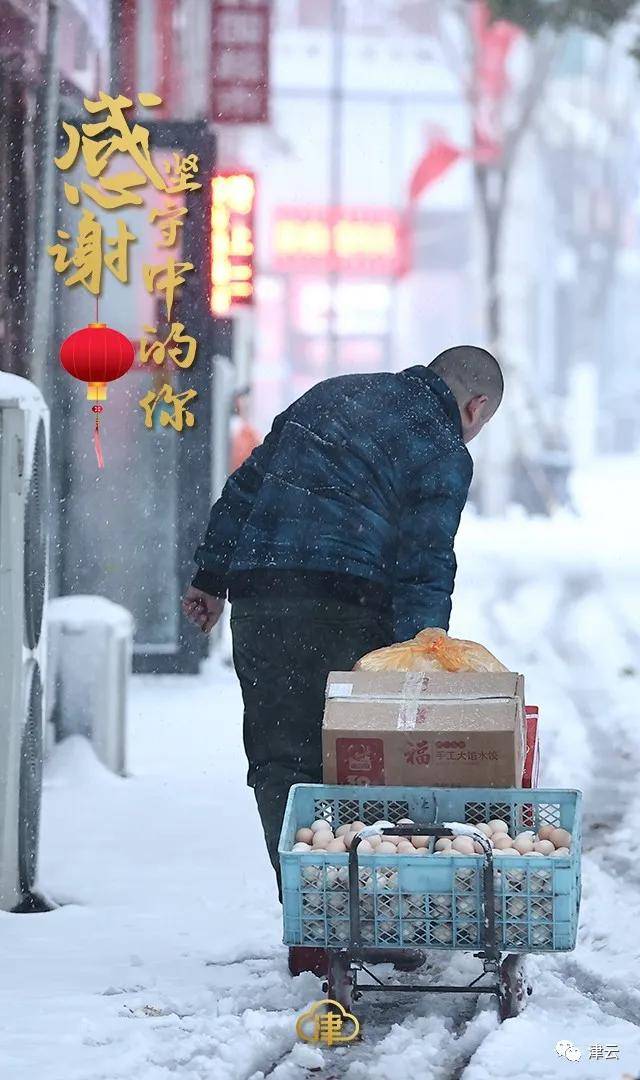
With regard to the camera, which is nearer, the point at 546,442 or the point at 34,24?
the point at 34,24

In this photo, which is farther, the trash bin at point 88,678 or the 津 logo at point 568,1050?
the trash bin at point 88,678

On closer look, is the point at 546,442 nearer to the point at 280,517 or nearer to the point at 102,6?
the point at 102,6

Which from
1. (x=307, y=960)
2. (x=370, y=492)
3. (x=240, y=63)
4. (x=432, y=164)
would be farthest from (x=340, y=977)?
(x=432, y=164)

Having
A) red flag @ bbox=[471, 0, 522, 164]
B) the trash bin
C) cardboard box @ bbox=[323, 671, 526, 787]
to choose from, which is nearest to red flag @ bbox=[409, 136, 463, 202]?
red flag @ bbox=[471, 0, 522, 164]

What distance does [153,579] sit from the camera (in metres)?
13.6

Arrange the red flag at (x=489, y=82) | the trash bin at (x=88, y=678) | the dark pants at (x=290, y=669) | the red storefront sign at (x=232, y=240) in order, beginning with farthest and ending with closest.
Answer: the red flag at (x=489, y=82) → the red storefront sign at (x=232, y=240) → the trash bin at (x=88, y=678) → the dark pants at (x=290, y=669)

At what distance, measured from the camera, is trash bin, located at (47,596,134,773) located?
918 cm

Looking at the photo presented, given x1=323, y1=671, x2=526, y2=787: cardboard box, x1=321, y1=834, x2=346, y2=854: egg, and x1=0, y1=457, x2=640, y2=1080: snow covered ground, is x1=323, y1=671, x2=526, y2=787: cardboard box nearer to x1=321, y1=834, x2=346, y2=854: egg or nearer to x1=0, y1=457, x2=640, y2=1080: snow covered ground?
x1=321, y1=834, x2=346, y2=854: egg

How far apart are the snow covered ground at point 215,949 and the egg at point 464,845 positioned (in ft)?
1.71

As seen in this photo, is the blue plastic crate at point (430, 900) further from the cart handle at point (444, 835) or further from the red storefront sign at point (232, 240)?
the red storefront sign at point (232, 240)

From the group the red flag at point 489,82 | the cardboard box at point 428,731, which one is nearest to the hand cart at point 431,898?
the cardboard box at point 428,731

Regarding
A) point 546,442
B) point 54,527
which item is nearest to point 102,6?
point 54,527

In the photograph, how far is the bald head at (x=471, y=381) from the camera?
5574mm

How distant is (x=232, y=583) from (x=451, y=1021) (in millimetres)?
1488
